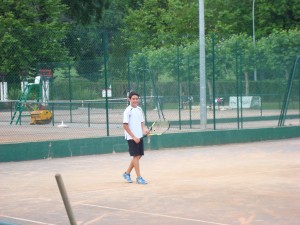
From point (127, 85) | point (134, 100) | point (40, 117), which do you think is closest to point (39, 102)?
point (40, 117)

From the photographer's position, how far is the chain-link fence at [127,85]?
80.6 feet

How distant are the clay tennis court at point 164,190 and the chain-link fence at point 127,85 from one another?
4.57 meters

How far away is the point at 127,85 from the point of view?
2680 cm

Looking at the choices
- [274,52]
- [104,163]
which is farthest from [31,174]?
[274,52]

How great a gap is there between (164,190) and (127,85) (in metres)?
13.3

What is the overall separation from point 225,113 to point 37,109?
7052 mm

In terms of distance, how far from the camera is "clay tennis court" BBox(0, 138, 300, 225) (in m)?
11.0

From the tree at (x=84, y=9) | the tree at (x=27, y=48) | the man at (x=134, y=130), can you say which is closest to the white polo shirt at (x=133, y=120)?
the man at (x=134, y=130)

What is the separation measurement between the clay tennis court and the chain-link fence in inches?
180

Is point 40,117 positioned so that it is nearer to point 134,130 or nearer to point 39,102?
point 39,102

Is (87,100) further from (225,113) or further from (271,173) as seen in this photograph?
(271,173)

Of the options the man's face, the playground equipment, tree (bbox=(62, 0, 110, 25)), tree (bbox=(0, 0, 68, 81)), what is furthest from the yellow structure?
tree (bbox=(62, 0, 110, 25))

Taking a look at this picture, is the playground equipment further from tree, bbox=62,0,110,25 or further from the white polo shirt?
tree, bbox=62,0,110,25

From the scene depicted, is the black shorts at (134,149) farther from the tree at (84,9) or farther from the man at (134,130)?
the tree at (84,9)
